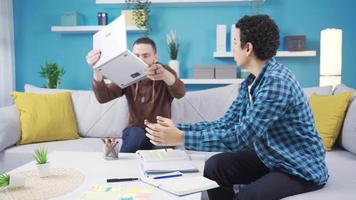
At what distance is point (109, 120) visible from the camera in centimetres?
253

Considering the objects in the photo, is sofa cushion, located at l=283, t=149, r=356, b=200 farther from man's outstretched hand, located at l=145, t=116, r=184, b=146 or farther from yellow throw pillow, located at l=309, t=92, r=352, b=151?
man's outstretched hand, located at l=145, t=116, r=184, b=146

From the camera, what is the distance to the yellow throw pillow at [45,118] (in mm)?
2320

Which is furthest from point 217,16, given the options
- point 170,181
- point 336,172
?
point 170,181

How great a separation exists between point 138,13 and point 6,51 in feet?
4.46

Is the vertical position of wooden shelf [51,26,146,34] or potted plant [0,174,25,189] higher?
wooden shelf [51,26,146,34]

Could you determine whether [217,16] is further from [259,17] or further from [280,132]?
[280,132]

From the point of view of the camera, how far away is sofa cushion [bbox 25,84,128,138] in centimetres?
252

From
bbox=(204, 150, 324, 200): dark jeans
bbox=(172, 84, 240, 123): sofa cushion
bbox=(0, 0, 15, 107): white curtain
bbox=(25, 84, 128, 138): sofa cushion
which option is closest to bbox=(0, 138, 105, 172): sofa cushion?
bbox=(25, 84, 128, 138): sofa cushion

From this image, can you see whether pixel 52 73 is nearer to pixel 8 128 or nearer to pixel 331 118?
pixel 8 128

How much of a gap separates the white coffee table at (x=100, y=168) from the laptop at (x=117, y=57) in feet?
1.50

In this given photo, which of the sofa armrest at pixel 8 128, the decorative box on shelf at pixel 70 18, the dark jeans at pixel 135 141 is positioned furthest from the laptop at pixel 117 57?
the decorative box on shelf at pixel 70 18

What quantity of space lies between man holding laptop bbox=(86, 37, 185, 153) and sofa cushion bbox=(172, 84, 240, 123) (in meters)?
0.35

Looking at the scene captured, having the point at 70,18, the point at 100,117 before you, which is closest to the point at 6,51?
the point at 70,18

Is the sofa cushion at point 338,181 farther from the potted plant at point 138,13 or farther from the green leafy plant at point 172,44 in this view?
the potted plant at point 138,13
